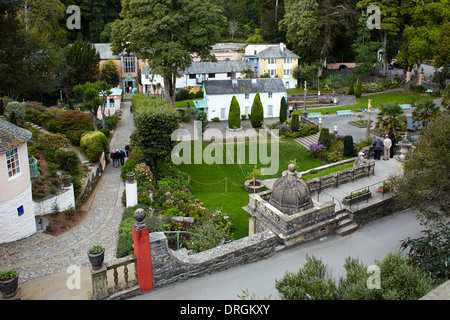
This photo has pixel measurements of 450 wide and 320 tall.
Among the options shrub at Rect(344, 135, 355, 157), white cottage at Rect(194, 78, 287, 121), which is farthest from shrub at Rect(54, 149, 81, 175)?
white cottage at Rect(194, 78, 287, 121)

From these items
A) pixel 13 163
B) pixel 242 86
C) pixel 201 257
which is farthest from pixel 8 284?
pixel 242 86

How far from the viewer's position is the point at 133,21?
125ft

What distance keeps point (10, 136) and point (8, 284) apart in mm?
8664

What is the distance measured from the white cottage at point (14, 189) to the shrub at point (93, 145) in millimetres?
9587

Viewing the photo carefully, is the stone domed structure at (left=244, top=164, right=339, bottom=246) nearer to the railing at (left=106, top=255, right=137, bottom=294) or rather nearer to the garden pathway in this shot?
the railing at (left=106, top=255, right=137, bottom=294)

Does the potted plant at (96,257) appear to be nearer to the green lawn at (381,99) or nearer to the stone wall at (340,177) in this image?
the stone wall at (340,177)

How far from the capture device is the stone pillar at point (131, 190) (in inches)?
833

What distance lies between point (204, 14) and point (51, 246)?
27.2m

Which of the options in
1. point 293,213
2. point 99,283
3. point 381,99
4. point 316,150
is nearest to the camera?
point 99,283

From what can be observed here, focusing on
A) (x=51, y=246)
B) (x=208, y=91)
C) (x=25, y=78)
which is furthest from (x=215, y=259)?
(x=25, y=78)

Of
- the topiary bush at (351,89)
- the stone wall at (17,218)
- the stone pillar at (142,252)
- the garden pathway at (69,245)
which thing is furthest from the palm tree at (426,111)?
the stone wall at (17,218)

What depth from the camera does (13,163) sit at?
18438 mm

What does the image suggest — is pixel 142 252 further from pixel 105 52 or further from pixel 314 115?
pixel 105 52
